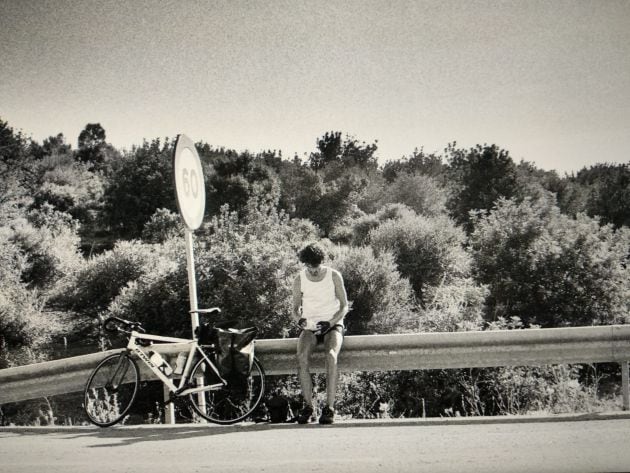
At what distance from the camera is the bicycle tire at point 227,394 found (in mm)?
5781

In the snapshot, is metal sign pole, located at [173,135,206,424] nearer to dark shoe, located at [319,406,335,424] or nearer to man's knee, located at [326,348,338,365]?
dark shoe, located at [319,406,335,424]

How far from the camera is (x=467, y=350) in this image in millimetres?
5707

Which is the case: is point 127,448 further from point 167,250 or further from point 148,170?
point 148,170

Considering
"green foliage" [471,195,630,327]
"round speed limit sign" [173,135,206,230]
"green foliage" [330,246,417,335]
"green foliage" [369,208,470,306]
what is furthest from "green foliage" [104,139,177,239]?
"round speed limit sign" [173,135,206,230]

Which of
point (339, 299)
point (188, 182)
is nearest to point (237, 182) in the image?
point (188, 182)

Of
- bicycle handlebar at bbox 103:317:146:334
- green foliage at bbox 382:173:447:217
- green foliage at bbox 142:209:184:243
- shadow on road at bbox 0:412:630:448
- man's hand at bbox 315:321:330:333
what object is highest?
green foliage at bbox 382:173:447:217

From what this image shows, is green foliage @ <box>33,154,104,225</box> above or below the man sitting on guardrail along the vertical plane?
above

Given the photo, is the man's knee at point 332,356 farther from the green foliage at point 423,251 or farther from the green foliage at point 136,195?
the green foliage at point 136,195

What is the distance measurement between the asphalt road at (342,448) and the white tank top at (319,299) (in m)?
1.11

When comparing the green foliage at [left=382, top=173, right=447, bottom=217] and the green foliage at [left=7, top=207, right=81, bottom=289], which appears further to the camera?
the green foliage at [left=382, top=173, right=447, bottom=217]

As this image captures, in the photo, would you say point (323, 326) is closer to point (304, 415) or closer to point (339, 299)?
point (339, 299)

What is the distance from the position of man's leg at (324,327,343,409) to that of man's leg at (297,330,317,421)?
0.16 meters

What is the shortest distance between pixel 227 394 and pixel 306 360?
963 mm

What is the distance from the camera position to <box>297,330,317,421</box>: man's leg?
227 inches
